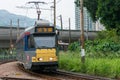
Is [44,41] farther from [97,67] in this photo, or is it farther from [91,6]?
[91,6]

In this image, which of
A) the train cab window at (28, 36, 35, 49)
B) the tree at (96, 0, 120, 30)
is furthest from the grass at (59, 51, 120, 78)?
the tree at (96, 0, 120, 30)

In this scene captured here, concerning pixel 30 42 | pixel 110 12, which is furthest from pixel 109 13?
pixel 30 42

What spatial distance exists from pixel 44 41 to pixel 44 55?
0.97 meters

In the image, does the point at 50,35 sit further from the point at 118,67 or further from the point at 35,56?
the point at 118,67

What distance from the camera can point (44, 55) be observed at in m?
26.2

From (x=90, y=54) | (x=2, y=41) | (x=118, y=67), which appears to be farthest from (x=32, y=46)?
(x=2, y=41)

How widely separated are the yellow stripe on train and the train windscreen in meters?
0.34

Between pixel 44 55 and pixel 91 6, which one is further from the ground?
pixel 91 6

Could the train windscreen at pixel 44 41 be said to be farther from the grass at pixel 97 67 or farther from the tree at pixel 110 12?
the tree at pixel 110 12

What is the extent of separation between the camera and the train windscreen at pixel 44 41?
26.3 meters

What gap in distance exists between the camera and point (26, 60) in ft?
92.8

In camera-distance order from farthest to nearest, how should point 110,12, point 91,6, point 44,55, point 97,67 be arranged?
point 91,6 < point 110,12 < point 44,55 < point 97,67

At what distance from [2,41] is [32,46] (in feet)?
241

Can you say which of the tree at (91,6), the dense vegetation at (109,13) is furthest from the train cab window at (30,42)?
the tree at (91,6)
